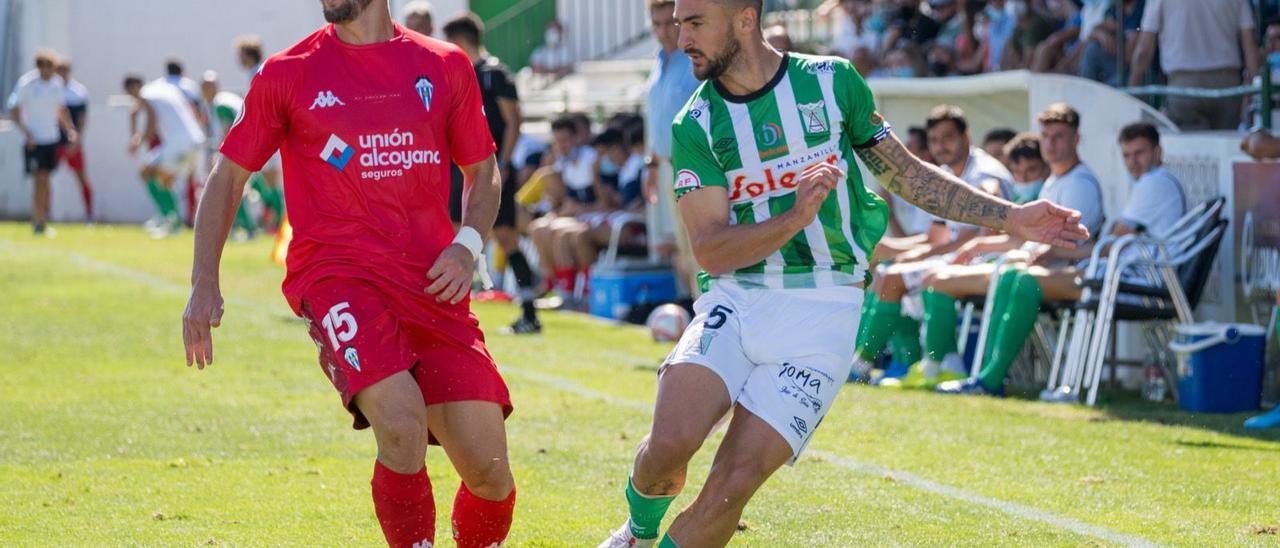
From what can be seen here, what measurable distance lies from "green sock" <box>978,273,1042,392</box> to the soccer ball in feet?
10.4

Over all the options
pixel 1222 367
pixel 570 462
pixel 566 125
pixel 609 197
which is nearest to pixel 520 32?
pixel 566 125

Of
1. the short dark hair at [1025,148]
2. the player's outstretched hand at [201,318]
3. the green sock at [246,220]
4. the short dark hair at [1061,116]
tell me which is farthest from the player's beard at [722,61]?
the green sock at [246,220]

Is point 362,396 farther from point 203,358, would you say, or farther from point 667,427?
point 667,427

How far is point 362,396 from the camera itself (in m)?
5.16

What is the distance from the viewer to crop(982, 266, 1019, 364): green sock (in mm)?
10312

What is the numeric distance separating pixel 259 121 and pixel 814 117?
1630mm

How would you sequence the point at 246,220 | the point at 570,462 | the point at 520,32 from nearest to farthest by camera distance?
the point at 570,462
the point at 246,220
the point at 520,32

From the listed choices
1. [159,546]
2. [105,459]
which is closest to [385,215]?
[159,546]

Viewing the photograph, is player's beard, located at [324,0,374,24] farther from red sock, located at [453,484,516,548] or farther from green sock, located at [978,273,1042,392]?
green sock, located at [978,273,1042,392]

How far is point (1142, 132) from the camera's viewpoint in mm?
10320

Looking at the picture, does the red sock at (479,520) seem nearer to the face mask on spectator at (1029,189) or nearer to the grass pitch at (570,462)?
the grass pitch at (570,462)

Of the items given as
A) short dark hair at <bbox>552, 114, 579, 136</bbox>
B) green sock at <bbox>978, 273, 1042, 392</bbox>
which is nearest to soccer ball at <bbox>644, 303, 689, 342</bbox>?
green sock at <bbox>978, 273, 1042, 392</bbox>

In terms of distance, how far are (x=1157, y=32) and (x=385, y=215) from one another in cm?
845

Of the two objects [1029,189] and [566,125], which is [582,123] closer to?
[566,125]
